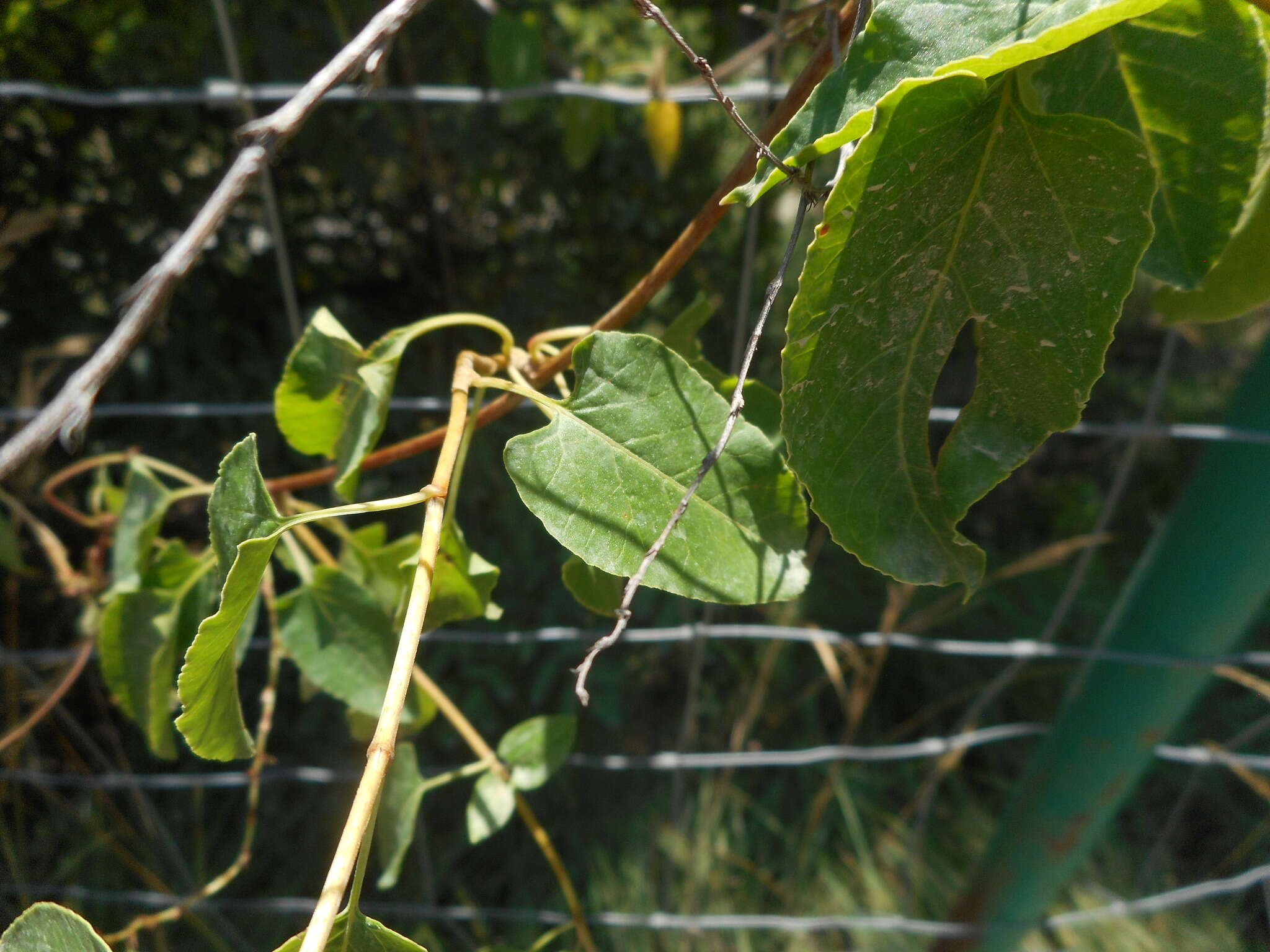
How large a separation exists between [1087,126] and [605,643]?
21cm

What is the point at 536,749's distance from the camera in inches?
20.8

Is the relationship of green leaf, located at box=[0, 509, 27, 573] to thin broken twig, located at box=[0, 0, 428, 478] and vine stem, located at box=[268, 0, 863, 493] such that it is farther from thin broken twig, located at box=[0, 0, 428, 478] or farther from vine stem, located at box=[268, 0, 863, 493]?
thin broken twig, located at box=[0, 0, 428, 478]

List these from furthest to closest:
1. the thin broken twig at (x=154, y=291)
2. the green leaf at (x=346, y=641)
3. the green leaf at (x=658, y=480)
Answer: the green leaf at (x=346, y=641)
the green leaf at (x=658, y=480)
the thin broken twig at (x=154, y=291)

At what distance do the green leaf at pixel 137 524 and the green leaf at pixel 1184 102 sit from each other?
0.50m

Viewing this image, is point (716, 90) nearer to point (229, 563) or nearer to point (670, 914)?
point (229, 563)

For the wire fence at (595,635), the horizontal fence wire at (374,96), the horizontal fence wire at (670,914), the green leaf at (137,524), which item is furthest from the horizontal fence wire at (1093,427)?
the horizontal fence wire at (670,914)

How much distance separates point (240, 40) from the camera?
3.80ft

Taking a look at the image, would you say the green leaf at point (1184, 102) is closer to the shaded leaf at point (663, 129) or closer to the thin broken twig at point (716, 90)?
the thin broken twig at point (716, 90)

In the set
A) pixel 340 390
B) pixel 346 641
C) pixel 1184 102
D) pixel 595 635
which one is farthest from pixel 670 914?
pixel 1184 102

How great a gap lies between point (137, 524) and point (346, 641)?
179 millimetres

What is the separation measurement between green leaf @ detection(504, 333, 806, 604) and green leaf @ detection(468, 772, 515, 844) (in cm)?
24

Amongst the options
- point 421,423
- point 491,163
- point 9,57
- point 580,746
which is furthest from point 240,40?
point 580,746

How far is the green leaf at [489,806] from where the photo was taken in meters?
0.48

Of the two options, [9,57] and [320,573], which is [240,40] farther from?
[320,573]
